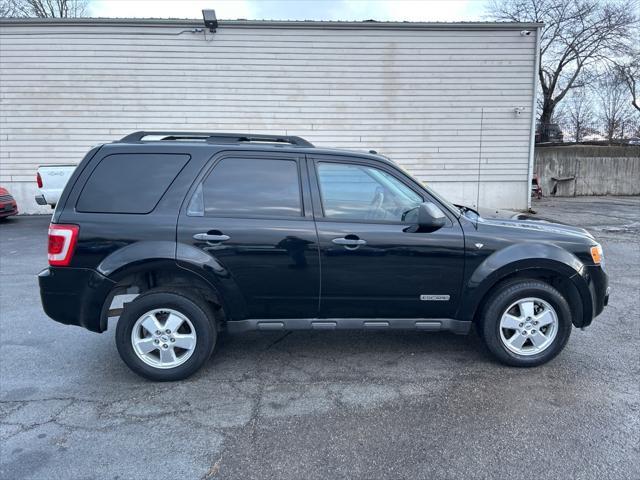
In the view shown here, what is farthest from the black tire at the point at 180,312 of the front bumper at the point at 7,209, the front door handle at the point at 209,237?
the front bumper at the point at 7,209

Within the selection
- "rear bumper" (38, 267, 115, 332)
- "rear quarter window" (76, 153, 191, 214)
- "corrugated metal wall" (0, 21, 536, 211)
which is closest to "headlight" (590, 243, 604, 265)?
"rear quarter window" (76, 153, 191, 214)

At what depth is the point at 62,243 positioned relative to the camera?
333 centimetres

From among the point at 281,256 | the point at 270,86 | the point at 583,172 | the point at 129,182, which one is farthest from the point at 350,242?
the point at 583,172

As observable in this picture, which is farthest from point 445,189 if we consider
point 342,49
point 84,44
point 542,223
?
point 84,44

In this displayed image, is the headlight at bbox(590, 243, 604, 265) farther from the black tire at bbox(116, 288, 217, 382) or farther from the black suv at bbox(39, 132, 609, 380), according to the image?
the black tire at bbox(116, 288, 217, 382)

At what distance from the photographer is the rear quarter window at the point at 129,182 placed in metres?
3.39

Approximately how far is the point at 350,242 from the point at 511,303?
1405 millimetres

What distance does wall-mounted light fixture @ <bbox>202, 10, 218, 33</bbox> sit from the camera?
12109mm

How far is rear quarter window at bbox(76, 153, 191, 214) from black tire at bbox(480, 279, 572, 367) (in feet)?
8.98

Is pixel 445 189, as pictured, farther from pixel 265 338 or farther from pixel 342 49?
pixel 265 338

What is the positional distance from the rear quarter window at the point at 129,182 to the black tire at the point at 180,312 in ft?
2.26

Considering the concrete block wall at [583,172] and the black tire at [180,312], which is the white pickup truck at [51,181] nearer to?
the black tire at [180,312]

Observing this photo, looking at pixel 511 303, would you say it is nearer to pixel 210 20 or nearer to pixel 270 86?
pixel 270 86

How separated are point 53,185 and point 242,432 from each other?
990 centimetres
